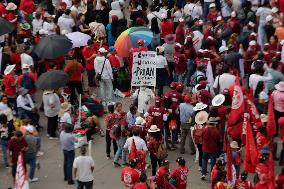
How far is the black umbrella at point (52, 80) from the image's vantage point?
2327cm

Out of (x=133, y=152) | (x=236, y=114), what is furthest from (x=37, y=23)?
(x=133, y=152)

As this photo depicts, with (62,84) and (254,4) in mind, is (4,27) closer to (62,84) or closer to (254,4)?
(62,84)

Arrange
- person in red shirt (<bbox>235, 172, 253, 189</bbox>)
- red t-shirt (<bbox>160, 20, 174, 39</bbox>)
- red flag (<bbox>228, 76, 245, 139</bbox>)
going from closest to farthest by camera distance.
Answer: person in red shirt (<bbox>235, 172, 253, 189</bbox>)
red flag (<bbox>228, 76, 245, 139</bbox>)
red t-shirt (<bbox>160, 20, 174, 39</bbox>)

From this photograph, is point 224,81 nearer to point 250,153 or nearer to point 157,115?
point 157,115

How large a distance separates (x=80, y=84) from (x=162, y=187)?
6866 millimetres

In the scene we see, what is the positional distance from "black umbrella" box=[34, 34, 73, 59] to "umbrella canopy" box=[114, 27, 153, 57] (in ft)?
5.81

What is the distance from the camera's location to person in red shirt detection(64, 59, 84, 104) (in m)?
25.1

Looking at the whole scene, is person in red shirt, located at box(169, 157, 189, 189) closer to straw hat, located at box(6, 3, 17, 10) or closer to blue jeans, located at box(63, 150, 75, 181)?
blue jeans, located at box(63, 150, 75, 181)

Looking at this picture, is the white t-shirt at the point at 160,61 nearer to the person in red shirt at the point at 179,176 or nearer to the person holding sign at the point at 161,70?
the person holding sign at the point at 161,70

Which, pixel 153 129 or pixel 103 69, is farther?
pixel 103 69

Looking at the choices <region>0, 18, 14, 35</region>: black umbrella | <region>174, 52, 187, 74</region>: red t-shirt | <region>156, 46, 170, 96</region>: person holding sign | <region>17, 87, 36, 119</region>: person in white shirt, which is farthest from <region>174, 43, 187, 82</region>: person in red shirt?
<region>0, 18, 14, 35</region>: black umbrella

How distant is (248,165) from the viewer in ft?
66.6

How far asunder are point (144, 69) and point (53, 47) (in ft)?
8.13

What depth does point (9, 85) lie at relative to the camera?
24.2 meters
